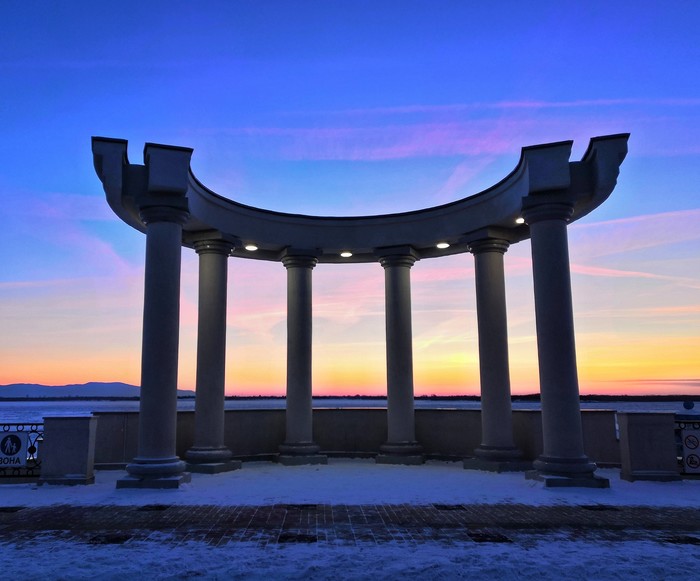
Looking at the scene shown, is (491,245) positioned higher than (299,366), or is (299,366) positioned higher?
(491,245)

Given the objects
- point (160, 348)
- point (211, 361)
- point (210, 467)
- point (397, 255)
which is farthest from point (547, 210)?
point (210, 467)

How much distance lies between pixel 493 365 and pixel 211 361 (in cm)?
1295

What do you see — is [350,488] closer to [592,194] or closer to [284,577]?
[284,577]

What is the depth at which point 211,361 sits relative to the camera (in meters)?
26.0

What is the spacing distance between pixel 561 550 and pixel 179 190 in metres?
17.2

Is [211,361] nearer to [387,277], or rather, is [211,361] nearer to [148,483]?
[148,483]

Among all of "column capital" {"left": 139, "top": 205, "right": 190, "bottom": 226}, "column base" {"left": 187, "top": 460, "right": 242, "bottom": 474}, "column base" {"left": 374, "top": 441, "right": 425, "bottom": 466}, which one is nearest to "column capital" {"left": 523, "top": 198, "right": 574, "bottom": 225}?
"column base" {"left": 374, "top": 441, "right": 425, "bottom": 466}

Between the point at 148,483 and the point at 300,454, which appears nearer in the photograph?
the point at 148,483

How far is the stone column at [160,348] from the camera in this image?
20297mm

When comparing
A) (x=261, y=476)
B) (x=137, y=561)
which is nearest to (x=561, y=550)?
(x=137, y=561)

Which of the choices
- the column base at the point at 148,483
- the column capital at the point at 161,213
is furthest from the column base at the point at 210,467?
A: the column capital at the point at 161,213

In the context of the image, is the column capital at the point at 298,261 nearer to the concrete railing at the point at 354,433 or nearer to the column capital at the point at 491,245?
the concrete railing at the point at 354,433

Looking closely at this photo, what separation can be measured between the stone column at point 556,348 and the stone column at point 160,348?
13465 millimetres

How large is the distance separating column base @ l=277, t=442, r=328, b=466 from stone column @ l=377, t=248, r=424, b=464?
306cm
